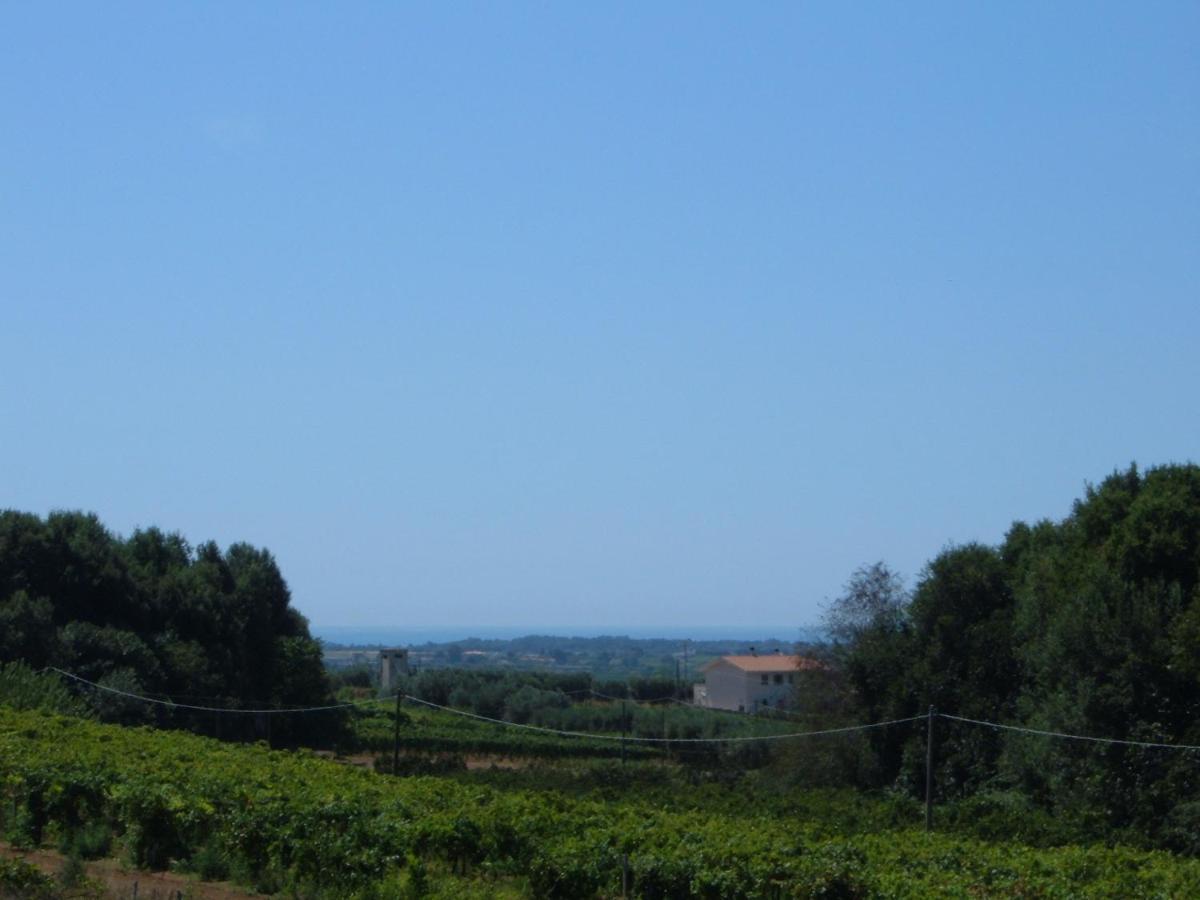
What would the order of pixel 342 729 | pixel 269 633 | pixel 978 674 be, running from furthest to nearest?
1. pixel 269 633
2. pixel 342 729
3. pixel 978 674

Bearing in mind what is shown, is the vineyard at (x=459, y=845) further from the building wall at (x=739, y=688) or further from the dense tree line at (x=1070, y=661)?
the building wall at (x=739, y=688)

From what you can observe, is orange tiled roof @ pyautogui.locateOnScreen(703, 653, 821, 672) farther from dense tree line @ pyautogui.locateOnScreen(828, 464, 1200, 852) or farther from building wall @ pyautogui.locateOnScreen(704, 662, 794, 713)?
dense tree line @ pyautogui.locateOnScreen(828, 464, 1200, 852)

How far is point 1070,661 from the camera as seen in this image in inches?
1251

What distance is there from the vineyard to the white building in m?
74.4

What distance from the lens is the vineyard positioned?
14.6 m

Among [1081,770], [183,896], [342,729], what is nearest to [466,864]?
[183,896]

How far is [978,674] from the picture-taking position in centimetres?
3900

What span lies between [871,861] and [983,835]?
33.1 ft

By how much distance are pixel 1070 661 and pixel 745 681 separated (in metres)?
65.1

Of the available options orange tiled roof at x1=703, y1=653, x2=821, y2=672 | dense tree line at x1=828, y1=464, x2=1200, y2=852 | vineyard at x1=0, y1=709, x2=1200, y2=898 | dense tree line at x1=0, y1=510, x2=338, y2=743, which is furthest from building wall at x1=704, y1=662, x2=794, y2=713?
vineyard at x1=0, y1=709, x2=1200, y2=898

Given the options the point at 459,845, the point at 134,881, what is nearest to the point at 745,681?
the point at 459,845

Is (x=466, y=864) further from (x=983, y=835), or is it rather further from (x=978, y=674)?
(x=978, y=674)

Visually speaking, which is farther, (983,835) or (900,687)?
(900,687)

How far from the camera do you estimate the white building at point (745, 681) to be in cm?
9456
